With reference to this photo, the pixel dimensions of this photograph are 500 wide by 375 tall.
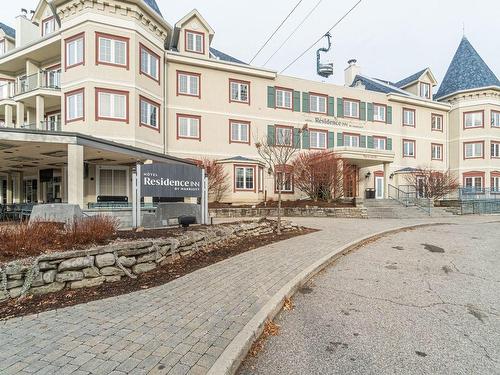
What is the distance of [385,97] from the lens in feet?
104

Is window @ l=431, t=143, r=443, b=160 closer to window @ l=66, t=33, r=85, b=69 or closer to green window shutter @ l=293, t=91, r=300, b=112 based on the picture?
green window shutter @ l=293, t=91, r=300, b=112

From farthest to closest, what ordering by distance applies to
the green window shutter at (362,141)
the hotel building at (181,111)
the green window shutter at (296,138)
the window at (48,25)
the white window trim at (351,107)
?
the green window shutter at (362,141), the white window trim at (351,107), the green window shutter at (296,138), the window at (48,25), the hotel building at (181,111)

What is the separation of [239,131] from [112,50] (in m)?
10.9

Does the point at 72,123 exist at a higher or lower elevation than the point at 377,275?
higher

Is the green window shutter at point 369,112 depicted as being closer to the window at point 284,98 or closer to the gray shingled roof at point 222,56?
the window at point 284,98

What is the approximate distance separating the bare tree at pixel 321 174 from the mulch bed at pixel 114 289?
1507cm

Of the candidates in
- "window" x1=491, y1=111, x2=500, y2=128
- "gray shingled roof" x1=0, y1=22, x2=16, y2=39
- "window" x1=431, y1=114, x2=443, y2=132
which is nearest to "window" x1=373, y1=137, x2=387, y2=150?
"window" x1=431, y1=114, x2=443, y2=132

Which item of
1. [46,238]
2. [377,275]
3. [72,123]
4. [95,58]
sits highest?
[95,58]

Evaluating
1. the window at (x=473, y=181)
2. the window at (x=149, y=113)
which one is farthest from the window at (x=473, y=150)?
the window at (x=149, y=113)

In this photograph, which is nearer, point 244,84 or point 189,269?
point 189,269

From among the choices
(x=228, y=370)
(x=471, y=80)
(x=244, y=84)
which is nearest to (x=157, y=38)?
(x=244, y=84)

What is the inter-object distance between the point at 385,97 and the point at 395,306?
31239mm

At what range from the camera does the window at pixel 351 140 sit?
98.3 feet

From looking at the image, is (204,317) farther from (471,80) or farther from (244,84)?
(471,80)
